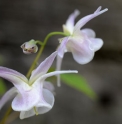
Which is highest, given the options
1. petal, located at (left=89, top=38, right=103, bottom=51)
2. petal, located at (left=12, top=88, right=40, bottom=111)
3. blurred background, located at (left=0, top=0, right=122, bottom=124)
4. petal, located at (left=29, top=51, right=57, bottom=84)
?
petal, located at (left=29, top=51, right=57, bottom=84)

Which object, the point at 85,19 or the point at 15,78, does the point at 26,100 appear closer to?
Result: the point at 15,78

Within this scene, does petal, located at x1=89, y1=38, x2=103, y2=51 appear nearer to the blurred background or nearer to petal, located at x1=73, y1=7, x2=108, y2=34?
petal, located at x1=73, y1=7, x2=108, y2=34

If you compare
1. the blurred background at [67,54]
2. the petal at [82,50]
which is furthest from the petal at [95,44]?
the blurred background at [67,54]

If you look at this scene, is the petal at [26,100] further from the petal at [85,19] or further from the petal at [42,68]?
the petal at [85,19]

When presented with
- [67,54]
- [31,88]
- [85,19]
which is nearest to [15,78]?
[31,88]

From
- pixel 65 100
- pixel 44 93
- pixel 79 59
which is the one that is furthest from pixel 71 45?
pixel 65 100

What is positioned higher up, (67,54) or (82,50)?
(82,50)

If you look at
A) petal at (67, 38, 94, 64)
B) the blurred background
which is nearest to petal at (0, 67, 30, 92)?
petal at (67, 38, 94, 64)
